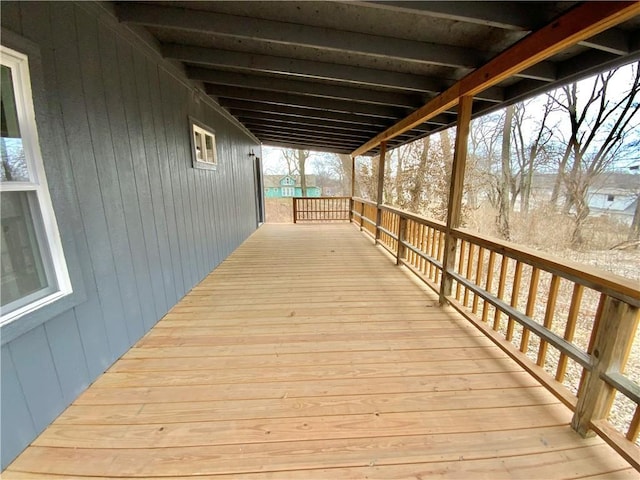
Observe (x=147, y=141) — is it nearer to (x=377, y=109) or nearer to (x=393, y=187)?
(x=377, y=109)

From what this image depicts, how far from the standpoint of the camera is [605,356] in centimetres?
135

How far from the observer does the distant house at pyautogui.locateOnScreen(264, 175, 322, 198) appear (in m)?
18.8

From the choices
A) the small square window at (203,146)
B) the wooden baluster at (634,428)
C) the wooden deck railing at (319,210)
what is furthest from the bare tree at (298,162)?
the wooden baluster at (634,428)

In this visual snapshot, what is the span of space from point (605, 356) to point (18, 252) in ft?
9.79

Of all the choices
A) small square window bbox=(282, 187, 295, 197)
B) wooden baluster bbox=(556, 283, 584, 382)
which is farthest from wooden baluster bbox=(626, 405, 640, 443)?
small square window bbox=(282, 187, 295, 197)

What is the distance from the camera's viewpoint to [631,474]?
1.24m

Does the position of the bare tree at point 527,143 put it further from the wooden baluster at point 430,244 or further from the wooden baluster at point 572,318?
the wooden baluster at point 572,318

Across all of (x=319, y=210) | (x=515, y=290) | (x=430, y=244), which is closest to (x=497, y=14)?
(x=515, y=290)

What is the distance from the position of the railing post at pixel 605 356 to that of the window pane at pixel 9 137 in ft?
9.72

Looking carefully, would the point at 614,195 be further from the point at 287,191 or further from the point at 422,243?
the point at 287,191

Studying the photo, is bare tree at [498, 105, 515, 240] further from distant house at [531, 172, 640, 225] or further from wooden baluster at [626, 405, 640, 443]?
wooden baluster at [626, 405, 640, 443]

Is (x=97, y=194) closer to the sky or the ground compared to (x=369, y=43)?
closer to the ground

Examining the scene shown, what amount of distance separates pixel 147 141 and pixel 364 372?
8.73ft

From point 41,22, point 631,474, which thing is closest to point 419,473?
point 631,474
